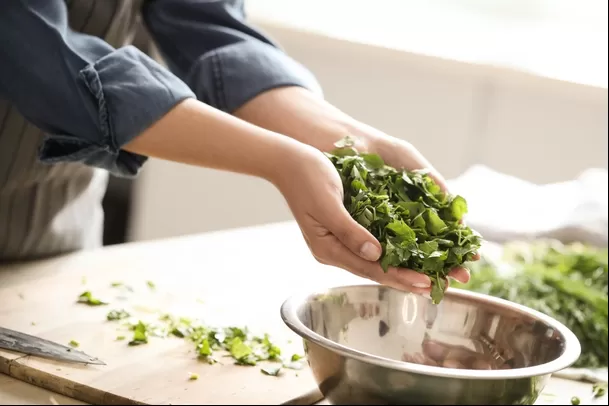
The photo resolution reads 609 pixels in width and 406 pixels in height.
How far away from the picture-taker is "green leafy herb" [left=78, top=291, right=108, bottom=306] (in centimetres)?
112

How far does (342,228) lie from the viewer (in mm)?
863

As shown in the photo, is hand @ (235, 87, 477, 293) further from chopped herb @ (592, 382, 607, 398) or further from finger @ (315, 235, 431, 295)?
chopped herb @ (592, 382, 607, 398)

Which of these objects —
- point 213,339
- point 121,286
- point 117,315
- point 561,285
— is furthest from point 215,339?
point 561,285

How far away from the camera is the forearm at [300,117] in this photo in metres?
1.13

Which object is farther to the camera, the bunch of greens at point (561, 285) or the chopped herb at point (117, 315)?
the bunch of greens at point (561, 285)

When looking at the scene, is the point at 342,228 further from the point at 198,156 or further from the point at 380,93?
the point at 380,93

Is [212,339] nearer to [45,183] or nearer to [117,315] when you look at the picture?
[117,315]

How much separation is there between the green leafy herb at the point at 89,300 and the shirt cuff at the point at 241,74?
0.31m

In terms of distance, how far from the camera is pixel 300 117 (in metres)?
1.15

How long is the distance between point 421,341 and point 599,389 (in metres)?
0.28

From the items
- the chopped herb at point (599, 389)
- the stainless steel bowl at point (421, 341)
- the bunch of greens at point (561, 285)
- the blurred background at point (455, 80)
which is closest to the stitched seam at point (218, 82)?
the stainless steel bowl at point (421, 341)

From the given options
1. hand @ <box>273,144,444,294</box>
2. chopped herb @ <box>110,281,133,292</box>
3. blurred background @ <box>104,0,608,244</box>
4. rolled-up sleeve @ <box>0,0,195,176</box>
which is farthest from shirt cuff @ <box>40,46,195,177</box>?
blurred background @ <box>104,0,608,244</box>

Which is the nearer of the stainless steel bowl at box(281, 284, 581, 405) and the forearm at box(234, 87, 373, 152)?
the stainless steel bowl at box(281, 284, 581, 405)

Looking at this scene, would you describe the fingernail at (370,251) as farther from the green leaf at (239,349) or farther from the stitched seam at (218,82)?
the stitched seam at (218,82)
